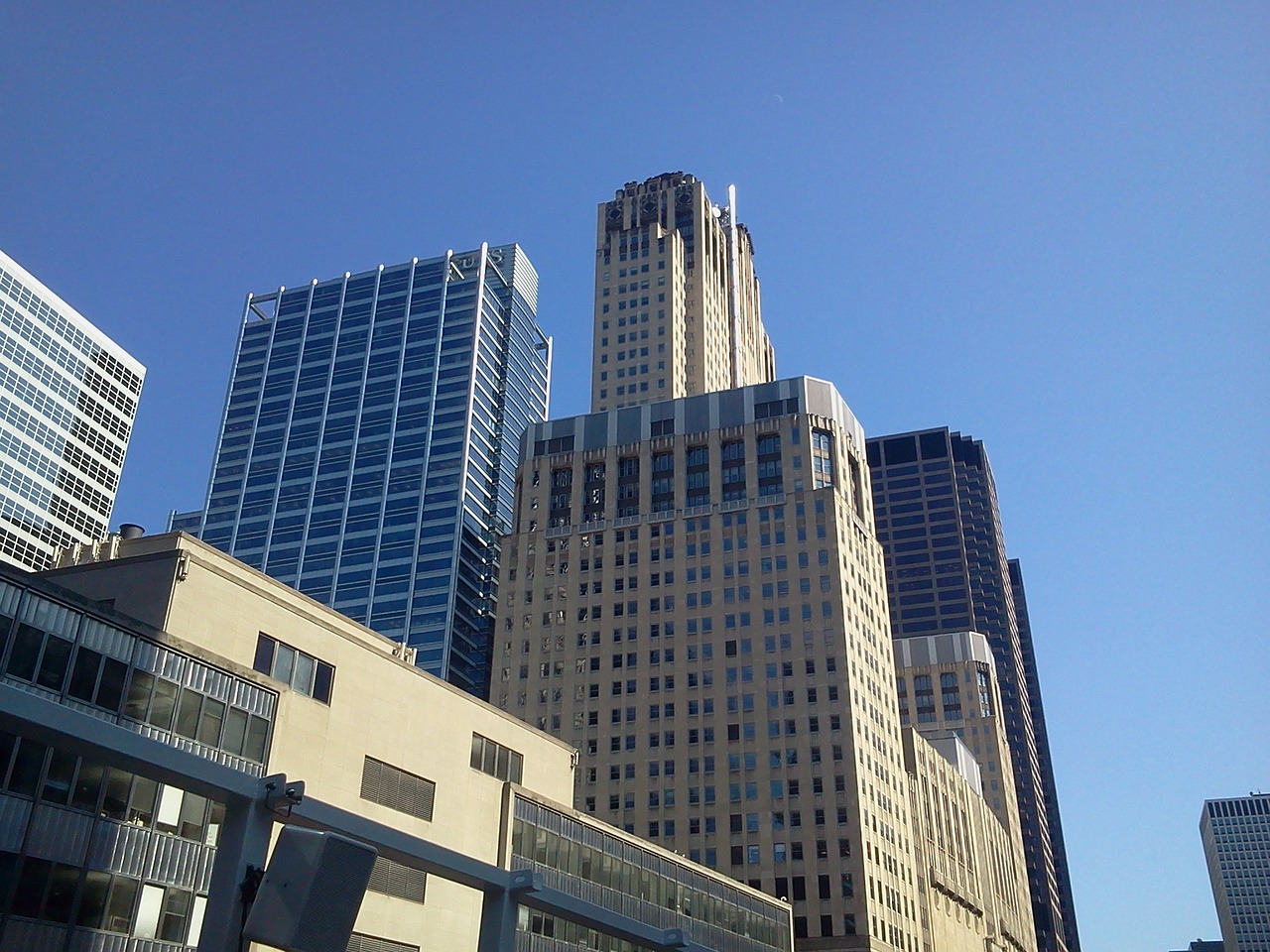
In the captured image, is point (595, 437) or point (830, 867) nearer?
point (830, 867)

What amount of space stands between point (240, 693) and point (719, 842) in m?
86.5

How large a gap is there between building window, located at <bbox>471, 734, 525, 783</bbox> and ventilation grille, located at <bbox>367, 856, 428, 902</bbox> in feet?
25.4

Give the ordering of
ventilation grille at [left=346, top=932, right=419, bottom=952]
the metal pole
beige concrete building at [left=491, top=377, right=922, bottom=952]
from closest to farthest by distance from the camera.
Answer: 1. the metal pole
2. ventilation grille at [left=346, top=932, right=419, bottom=952]
3. beige concrete building at [left=491, top=377, right=922, bottom=952]

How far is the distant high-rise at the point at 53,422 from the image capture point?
144 m

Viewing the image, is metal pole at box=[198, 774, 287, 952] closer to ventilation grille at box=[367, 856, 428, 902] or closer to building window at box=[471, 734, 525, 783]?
ventilation grille at box=[367, 856, 428, 902]

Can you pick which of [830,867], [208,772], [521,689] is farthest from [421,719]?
[521,689]

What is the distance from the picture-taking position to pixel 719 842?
412ft

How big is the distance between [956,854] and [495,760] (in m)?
118

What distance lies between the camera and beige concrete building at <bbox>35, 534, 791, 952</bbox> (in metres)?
52.0

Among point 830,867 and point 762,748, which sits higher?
point 762,748

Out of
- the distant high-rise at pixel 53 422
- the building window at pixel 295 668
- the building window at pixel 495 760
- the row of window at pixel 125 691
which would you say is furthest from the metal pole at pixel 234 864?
the distant high-rise at pixel 53 422

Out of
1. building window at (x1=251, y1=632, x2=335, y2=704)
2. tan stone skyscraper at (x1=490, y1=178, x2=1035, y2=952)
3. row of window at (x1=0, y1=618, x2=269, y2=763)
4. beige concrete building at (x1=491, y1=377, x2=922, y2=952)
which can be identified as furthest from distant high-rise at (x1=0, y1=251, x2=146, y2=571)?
row of window at (x1=0, y1=618, x2=269, y2=763)

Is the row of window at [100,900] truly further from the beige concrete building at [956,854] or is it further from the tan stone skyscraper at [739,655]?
the beige concrete building at [956,854]

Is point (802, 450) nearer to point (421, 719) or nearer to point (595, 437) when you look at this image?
point (595, 437)
